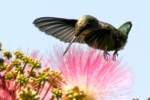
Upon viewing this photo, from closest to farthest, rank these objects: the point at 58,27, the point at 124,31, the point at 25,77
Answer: the point at 25,77 → the point at 58,27 → the point at 124,31

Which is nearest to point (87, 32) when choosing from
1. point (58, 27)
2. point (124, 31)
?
point (58, 27)

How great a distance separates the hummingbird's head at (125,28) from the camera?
498 centimetres

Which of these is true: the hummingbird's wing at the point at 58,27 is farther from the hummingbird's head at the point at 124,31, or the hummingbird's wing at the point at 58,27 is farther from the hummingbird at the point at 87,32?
the hummingbird's head at the point at 124,31

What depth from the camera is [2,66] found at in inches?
169

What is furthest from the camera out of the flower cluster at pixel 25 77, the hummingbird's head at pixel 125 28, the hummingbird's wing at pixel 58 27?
the hummingbird's head at pixel 125 28

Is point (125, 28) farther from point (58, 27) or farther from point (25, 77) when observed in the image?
point (25, 77)

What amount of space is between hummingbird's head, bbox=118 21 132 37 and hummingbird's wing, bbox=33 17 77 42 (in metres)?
0.54

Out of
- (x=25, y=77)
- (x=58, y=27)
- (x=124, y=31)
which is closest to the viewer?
(x=25, y=77)

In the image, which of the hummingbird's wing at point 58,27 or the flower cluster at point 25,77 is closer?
the flower cluster at point 25,77

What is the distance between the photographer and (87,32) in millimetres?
4441

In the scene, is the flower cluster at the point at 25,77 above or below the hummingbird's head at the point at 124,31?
below

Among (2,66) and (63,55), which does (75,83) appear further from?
(2,66)

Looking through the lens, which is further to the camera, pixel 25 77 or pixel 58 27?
pixel 58 27

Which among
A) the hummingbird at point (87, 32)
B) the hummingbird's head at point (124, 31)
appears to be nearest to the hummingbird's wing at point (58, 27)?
the hummingbird at point (87, 32)
